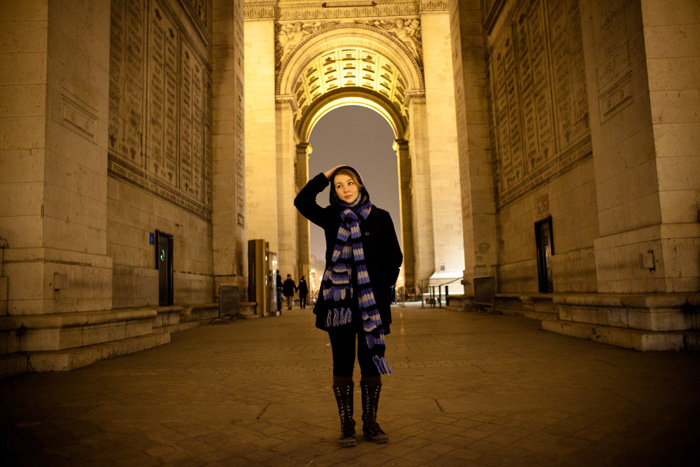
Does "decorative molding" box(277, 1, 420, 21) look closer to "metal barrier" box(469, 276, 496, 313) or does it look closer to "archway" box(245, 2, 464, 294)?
"archway" box(245, 2, 464, 294)

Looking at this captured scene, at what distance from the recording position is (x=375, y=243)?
304cm

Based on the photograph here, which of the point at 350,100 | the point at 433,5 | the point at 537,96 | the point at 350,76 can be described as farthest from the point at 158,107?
the point at 350,100

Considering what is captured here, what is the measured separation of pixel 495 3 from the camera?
1419cm

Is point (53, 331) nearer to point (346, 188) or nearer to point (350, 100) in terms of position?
point (346, 188)

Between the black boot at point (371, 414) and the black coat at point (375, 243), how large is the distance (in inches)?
13.2

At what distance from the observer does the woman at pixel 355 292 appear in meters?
2.87

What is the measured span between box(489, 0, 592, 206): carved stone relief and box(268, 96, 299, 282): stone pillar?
A: 566 inches

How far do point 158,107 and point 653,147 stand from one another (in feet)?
30.3

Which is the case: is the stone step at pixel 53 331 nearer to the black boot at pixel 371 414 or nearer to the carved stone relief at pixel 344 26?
the black boot at pixel 371 414

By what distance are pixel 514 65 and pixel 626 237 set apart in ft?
26.0

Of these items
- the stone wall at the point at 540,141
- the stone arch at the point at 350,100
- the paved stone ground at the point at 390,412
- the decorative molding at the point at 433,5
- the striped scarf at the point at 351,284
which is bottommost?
the paved stone ground at the point at 390,412

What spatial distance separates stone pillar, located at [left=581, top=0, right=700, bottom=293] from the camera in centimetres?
563

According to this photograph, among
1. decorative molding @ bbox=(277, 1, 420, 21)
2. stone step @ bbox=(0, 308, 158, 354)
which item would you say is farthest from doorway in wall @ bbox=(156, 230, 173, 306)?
decorative molding @ bbox=(277, 1, 420, 21)

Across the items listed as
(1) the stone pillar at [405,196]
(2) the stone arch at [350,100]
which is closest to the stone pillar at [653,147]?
(1) the stone pillar at [405,196]
